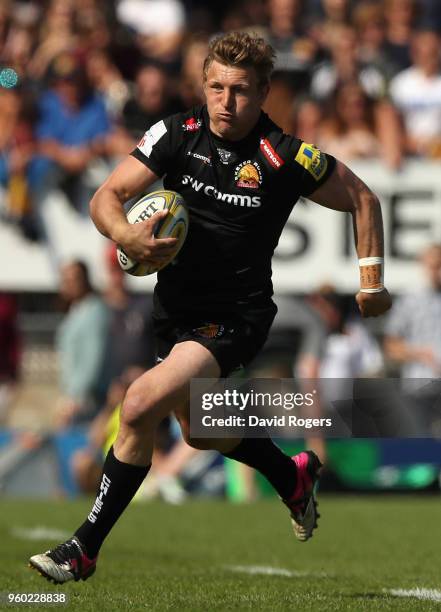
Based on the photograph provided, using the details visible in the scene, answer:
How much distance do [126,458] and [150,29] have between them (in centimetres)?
1111

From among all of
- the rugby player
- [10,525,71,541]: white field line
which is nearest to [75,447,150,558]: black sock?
the rugby player

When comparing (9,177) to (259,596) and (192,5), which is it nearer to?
(192,5)

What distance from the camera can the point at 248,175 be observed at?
6.39 meters

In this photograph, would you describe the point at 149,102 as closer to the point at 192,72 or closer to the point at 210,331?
the point at 192,72

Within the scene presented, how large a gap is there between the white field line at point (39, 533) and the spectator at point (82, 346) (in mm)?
3688

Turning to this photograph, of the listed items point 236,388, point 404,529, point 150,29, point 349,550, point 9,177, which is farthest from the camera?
point 150,29

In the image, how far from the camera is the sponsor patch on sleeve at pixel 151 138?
20.8ft

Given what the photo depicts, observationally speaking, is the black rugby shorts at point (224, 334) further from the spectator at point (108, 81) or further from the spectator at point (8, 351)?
the spectator at point (108, 81)

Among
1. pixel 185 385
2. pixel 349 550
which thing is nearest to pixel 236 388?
pixel 185 385

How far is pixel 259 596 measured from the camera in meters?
6.19

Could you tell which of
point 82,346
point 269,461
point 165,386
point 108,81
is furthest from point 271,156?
point 108,81

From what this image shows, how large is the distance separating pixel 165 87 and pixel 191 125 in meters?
7.46

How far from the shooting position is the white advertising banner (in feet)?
47.2

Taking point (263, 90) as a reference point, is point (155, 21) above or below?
above
